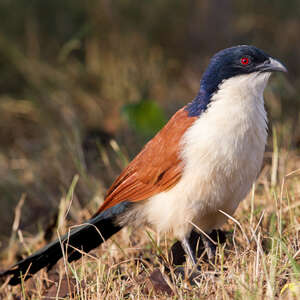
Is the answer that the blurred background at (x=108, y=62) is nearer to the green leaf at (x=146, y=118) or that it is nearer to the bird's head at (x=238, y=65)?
the green leaf at (x=146, y=118)

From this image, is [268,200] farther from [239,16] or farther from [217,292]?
[239,16]

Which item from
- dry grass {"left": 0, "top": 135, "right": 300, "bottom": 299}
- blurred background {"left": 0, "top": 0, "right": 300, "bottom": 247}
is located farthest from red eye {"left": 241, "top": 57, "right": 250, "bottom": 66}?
blurred background {"left": 0, "top": 0, "right": 300, "bottom": 247}

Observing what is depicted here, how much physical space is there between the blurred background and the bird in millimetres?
Answer: 1803

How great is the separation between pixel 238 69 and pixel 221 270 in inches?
37.8

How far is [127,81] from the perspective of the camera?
218 inches

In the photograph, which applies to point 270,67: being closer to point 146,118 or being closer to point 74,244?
point 74,244

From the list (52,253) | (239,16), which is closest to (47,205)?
(52,253)

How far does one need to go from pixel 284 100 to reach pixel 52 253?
2876mm

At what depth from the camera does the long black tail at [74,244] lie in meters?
2.73

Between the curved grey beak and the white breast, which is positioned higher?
the curved grey beak

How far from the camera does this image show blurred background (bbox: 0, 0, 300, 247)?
16.1 feet

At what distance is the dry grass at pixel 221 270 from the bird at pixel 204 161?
0.14 meters

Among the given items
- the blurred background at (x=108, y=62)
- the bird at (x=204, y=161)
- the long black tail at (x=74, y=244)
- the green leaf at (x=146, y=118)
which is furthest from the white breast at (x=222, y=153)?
the blurred background at (x=108, y=62)

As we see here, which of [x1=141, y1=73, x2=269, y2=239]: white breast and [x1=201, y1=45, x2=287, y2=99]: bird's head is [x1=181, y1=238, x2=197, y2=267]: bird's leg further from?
[x1=201, y1=45, x2=287, y2=99]: bird's head
